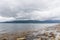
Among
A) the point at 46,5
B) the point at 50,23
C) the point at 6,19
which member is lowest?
the point at 50,23

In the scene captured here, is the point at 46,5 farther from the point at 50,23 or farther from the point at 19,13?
the point at 19,13

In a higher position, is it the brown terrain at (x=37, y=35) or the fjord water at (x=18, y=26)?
the fjord water at (x=18, y=26)

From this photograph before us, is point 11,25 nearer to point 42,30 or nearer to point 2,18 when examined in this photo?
point 2,18

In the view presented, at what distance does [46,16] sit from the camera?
4.64ft

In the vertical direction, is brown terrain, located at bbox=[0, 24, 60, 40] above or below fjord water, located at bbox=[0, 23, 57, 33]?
below

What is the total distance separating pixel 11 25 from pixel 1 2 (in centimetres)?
35

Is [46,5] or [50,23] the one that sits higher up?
[46,5]

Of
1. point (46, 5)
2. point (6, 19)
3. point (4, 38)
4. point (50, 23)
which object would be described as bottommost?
point (4, 38)

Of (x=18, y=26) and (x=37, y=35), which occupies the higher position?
(x=18, y=26)

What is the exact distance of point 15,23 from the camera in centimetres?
135

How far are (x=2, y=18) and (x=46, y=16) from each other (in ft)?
2.05

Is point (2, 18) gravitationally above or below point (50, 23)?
above

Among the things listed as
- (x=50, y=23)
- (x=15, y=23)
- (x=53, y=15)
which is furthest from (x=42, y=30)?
(x=15, y=23)

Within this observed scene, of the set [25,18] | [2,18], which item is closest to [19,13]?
[25,18]
